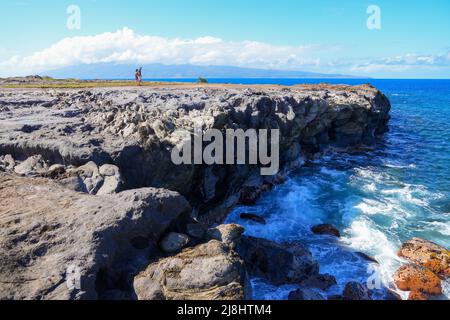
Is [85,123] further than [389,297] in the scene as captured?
Yes

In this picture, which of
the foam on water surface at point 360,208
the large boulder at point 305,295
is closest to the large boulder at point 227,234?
the large boulder at point 305,295

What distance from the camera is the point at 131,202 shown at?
34.4 feet

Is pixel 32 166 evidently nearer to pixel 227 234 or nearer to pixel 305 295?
pixel 227 234

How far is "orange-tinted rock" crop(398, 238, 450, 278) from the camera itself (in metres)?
19.6

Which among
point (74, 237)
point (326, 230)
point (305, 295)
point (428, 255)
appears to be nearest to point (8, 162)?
point (74, 237)

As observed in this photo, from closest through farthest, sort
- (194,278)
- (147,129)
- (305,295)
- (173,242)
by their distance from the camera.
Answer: (194,278)
(173,242)
(305,295)
(147,129)

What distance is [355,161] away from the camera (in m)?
44.2

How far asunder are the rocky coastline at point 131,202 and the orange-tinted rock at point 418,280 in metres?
0.16

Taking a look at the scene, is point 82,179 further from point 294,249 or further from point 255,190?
point 255,190

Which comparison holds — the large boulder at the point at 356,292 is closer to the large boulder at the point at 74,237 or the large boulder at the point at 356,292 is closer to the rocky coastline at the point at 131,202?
the rocky coastline at the point at 131,202

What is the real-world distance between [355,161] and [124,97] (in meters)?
31.6

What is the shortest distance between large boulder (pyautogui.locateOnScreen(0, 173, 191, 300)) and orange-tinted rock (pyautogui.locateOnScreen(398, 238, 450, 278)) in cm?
1660

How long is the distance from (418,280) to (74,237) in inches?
718
